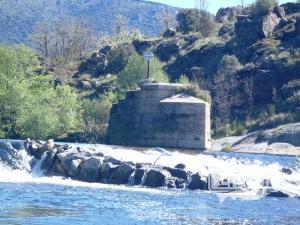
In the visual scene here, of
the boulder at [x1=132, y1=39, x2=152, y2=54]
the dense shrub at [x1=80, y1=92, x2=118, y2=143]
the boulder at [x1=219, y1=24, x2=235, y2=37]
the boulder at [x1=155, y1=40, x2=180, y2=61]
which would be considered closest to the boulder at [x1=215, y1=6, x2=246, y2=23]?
the boulder at [x1=219, y1=24, x2=235, y2=37]

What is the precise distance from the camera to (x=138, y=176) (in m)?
46.9

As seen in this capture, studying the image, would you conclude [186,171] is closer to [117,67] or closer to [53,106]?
[53,106]

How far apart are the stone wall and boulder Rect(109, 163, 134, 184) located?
22601 millimetres

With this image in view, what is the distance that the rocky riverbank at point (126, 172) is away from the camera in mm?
46062

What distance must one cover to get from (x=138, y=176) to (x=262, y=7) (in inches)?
3168

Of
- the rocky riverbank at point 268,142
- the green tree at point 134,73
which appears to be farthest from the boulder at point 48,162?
the green tree at point 134,73

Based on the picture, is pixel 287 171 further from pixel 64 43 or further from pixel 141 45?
pixel 64 43

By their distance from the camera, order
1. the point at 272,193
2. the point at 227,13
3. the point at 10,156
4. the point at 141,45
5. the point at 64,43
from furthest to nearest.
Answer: the point at 64,43 < the point at 227,13 < the point at 141,45 < the point at 10,156 < the point at 272,193

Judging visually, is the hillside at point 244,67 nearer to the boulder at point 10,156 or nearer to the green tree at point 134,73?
the green tree at point 134,73

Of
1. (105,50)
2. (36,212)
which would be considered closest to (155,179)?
(36,212)

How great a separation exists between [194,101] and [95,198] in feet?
104

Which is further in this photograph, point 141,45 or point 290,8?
point 141,45

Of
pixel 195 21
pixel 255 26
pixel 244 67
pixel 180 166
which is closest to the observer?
pixel 180 166

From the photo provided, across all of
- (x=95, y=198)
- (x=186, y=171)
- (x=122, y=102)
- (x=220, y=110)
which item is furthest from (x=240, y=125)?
(x=95, y=198)
